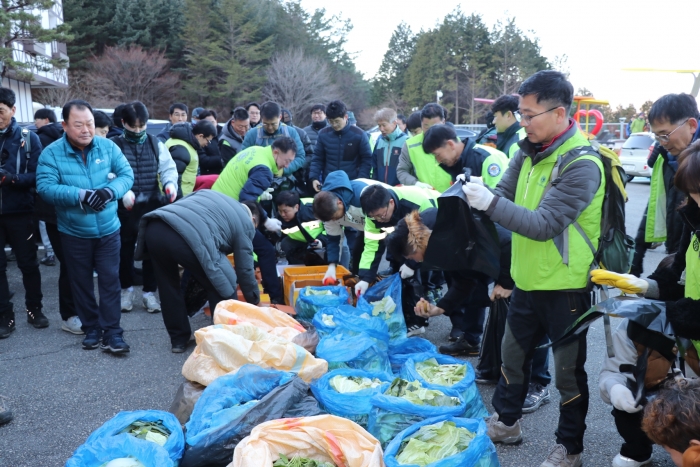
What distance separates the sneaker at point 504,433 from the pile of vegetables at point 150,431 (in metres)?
1.71

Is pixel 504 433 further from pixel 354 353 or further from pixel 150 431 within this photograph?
pixel 150 431

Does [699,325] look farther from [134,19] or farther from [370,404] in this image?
[134,19]

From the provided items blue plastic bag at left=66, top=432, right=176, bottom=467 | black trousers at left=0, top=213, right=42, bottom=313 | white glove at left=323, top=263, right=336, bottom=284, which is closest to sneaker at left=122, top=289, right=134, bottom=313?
black trousers at left=0, top=213, right=42, bottom=313

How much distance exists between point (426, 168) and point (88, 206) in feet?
10.5

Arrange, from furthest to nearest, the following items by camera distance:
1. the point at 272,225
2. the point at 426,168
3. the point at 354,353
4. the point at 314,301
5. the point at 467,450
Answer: the point at 426,168, the point at 272,225, the point at 314,301, the point at 354,353, the point at 467,450

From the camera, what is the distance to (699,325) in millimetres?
2379

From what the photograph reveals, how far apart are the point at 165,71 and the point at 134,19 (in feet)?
13.7

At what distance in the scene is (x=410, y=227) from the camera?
3.85 metres

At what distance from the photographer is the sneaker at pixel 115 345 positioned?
4488mm

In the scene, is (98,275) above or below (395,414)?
above

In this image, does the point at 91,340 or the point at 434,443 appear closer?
the point at 434,443

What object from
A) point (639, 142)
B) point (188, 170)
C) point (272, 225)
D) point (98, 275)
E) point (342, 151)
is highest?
point (639, 142)

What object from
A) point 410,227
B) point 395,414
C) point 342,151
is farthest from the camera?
point 342,151

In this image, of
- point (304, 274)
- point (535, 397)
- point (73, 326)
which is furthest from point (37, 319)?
point (535, 397)
